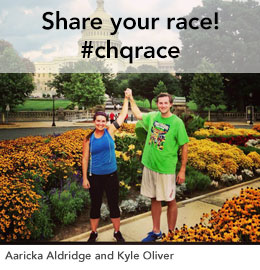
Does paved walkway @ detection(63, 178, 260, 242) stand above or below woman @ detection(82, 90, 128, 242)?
below

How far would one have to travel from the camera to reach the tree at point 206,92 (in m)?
14.2

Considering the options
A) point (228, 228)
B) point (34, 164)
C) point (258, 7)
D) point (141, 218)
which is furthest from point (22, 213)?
point (258, 7)

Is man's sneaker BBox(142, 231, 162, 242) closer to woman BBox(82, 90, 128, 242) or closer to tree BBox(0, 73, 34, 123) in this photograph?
woman BBox(82, 90, 128, 242)

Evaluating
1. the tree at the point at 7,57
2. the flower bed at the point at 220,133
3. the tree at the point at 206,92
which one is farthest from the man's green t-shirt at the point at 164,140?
the tree at the point at 206,92

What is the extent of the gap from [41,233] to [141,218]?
145 cm

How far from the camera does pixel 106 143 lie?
340 cm

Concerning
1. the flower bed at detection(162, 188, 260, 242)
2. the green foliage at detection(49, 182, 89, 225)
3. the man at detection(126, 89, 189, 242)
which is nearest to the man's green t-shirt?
the man at detection(126, 89, 189, 242)

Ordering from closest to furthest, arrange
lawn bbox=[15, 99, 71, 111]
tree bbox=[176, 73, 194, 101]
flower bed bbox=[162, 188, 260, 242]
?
flower bed bbox=[162, 188, 260, 242] → tree bbox=[176, 73, 194, 101] → lawn bbox=[15, 99, 71, 111]

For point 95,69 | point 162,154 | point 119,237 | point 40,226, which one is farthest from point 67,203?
point 95,69

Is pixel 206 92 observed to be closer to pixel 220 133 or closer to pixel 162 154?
pixel 220 133

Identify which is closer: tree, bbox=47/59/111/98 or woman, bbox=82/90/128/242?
woman, bbox=82/90/128/242

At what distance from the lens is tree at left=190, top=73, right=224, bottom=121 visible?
14164 mm

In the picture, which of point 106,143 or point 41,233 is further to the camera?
point 41,233
